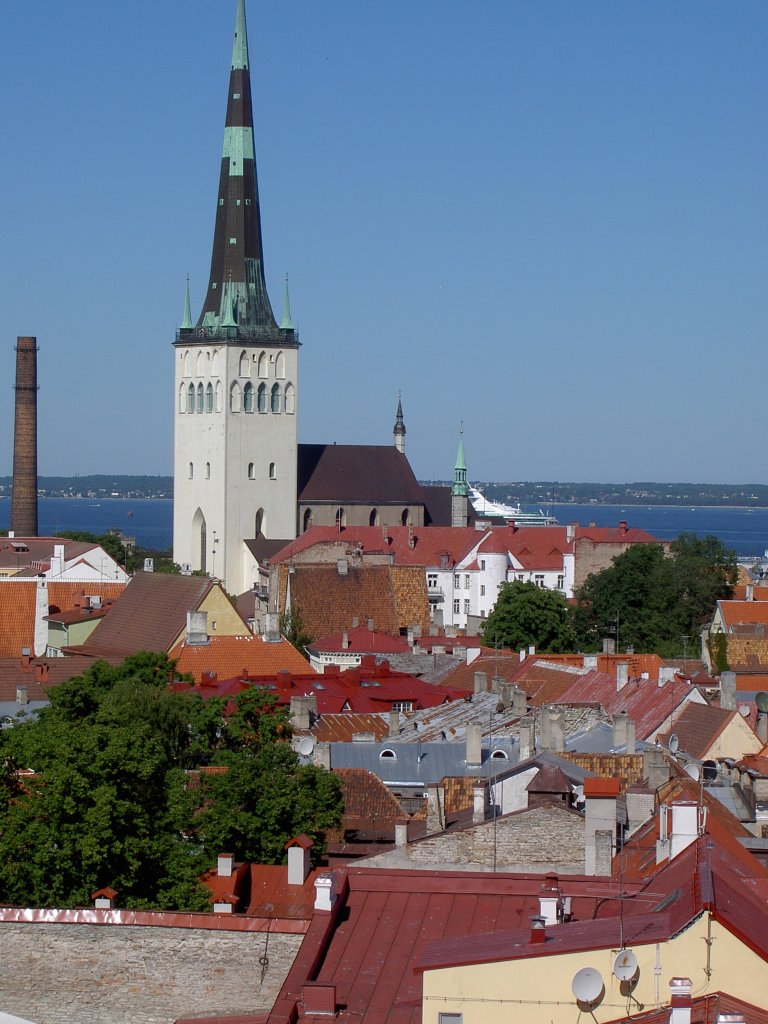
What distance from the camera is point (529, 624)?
6606 centimetres

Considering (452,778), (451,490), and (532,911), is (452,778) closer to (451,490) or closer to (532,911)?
(532,911)

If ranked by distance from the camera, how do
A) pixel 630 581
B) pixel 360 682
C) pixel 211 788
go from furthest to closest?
pixel 630 581
pixel 360 682
pixel 211 788

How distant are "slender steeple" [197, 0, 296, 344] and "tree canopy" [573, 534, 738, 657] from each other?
33950 millimetres

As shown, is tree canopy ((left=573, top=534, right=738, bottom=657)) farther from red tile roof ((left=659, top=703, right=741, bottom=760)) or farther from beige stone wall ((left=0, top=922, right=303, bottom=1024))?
beige stone wall ((left=0, top=922, right=303, bottom=1024))

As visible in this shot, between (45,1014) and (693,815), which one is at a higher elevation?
(693,815)

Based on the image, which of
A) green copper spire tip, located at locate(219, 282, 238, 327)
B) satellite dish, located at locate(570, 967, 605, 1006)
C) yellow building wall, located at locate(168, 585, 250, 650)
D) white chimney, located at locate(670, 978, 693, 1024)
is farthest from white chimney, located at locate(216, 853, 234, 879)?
green copper spire tip, located at locate(219, 282, 238, 327)

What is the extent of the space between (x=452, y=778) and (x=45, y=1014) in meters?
12.1

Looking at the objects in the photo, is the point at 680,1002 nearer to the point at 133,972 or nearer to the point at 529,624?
the point at 133,972

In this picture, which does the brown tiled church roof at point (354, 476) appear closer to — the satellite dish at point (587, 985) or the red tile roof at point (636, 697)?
the red tile roof at point (636, 697)

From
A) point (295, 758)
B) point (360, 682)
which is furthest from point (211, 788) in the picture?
point (360, 682)

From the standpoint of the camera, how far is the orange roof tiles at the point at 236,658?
4853cm

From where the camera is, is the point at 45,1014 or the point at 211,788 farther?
the point at 211,788

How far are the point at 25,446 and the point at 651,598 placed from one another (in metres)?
47.1

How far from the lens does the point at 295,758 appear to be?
25797 mm
